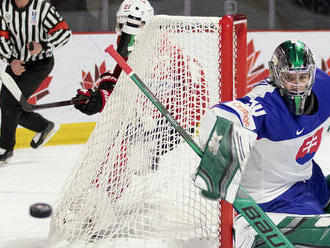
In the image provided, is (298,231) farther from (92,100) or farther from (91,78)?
(91,78)

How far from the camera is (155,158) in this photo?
2727 millimetres

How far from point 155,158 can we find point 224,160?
83 centimetres

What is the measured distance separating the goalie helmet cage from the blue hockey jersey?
0.42m

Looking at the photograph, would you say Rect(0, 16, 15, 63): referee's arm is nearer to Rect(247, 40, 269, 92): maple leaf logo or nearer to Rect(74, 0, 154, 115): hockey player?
Rect(74, 0, 154, 115): hockey player

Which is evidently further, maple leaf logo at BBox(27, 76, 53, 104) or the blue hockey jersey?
maple leaf logo at BBox(27, 76, 53, 104)

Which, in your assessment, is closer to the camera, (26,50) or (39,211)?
(39,211)

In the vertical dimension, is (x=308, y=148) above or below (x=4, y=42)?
above

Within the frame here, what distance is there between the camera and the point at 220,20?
8.09 feet

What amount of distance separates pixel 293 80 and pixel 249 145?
306 millimetres

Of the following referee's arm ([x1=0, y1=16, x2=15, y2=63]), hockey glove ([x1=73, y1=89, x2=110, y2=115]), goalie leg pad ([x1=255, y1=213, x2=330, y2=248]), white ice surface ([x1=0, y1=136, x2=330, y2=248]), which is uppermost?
goalie leg pad ([x1=255, y1=213, x2=330, y2=248])

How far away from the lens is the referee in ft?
15.1

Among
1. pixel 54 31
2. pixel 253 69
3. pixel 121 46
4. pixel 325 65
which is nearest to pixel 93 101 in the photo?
pixel 121 46

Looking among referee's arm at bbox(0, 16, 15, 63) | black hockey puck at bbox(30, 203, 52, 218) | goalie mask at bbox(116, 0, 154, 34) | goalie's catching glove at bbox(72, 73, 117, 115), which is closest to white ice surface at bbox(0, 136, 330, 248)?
black hockey puck at bbox(30, 203, 52, 218)

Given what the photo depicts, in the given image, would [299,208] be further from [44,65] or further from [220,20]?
[44,65]
